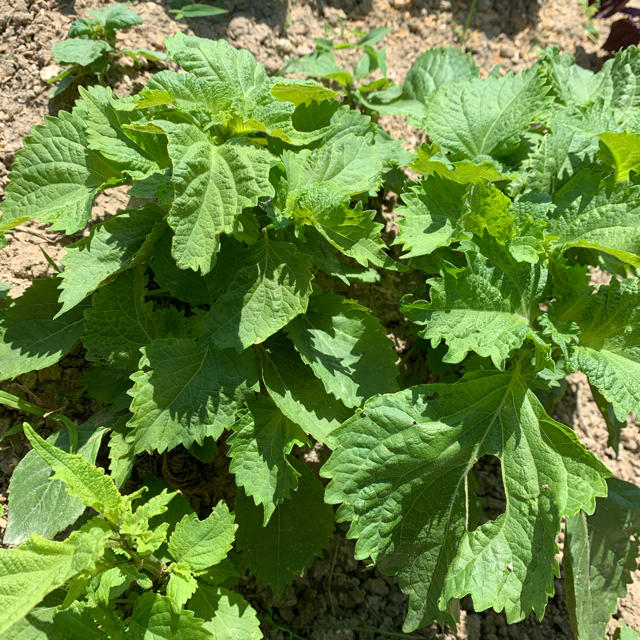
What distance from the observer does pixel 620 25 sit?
3.36 meters

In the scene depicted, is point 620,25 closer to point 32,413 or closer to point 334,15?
point 334,15

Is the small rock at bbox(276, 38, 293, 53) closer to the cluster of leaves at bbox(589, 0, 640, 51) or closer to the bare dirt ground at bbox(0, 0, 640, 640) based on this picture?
the bare dirt ground at bbox(0, 0, 640, 640)

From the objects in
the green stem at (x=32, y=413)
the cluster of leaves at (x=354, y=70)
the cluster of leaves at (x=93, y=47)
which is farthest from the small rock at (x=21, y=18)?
the green stem at (x=32, y=413)

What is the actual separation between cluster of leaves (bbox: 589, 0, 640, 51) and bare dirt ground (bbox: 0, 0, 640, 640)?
0.42 ft

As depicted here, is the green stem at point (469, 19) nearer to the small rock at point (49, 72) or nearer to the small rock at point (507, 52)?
the small rock at point (507, 52)

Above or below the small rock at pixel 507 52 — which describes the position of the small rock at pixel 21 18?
above

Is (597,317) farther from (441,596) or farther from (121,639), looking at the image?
(121,639)

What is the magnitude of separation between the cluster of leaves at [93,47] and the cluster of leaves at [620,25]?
2.33 m

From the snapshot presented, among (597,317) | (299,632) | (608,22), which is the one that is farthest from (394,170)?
(608,22)

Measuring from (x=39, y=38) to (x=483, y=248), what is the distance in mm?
2041

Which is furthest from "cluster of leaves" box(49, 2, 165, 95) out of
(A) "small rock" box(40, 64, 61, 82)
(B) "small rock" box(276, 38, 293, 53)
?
(B) "small rock" box(276, 38, 293, 53)

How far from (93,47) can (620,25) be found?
264 cm

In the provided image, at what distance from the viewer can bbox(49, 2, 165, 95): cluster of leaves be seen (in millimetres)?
2541

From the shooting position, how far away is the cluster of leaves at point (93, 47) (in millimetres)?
2541
